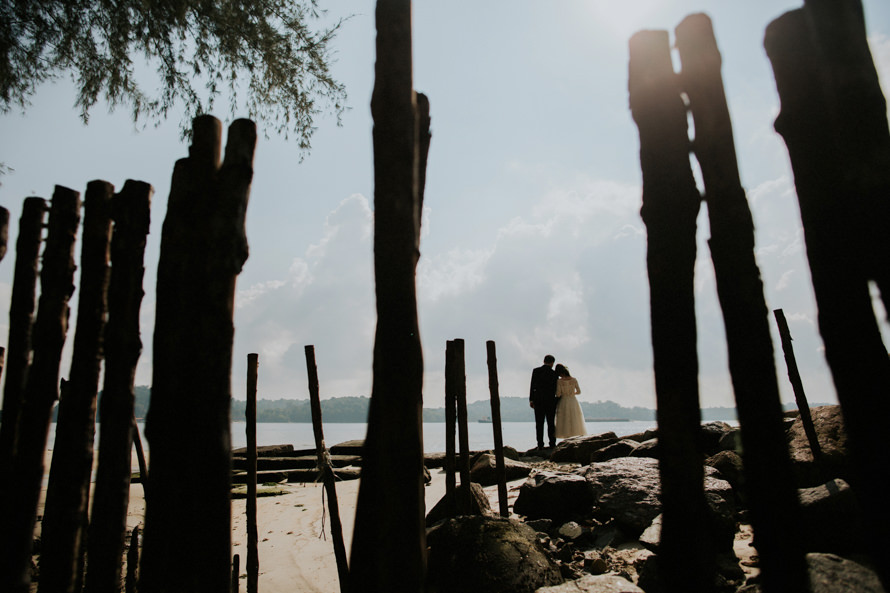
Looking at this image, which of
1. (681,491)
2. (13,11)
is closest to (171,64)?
(13,11)

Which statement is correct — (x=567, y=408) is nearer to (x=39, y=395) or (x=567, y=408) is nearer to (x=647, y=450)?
(x=647, y=450)

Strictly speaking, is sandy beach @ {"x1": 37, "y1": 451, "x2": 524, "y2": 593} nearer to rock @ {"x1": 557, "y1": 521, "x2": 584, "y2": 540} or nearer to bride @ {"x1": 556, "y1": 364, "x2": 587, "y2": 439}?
rock @ {"x1": 557, "y1": 521, "x2": 584, "y2": 540}

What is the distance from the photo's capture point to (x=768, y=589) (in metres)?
2.21

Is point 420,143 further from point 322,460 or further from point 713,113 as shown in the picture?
point 322,460

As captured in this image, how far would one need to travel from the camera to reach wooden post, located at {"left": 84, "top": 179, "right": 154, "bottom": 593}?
8.86 ft

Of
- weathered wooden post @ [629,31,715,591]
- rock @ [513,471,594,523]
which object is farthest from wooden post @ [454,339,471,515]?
weathered wooden post @ [629,31,715,591]

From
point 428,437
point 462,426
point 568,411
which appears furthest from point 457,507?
point 428,437

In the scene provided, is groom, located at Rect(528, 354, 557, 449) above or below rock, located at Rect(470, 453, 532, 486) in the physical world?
above

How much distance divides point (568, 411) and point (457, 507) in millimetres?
6733

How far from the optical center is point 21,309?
10.8 feet

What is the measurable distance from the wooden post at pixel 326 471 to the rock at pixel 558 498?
2.28 meters

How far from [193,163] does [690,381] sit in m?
3.09

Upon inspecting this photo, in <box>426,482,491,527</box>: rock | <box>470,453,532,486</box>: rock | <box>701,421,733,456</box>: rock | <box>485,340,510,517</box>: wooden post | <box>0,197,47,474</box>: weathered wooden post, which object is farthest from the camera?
<box>470,453,532,486</box>: rock

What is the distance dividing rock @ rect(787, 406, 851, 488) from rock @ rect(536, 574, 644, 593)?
2.68 m
